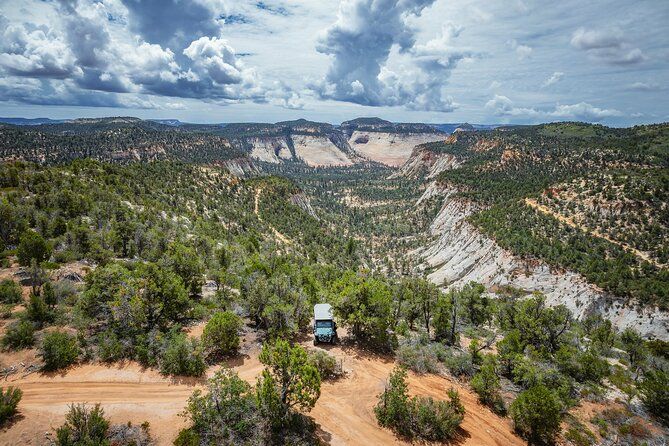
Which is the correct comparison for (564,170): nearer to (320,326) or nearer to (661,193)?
(661,193)

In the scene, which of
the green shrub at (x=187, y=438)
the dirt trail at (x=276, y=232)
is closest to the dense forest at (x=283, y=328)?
the green shrub at (x=187, y=438)

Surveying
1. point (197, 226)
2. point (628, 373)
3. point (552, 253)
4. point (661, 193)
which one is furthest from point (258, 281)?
point (661, 193)

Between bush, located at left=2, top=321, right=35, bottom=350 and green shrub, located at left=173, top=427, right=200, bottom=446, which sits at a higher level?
bush, located at left=2, top=321, right=35, bottom=350

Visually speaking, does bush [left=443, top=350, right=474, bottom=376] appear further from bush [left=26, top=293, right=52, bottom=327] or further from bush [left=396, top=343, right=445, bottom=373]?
bush [left=26, top=293, right=52, bottom=327]

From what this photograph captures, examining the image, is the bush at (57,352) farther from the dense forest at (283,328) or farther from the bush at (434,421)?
the bush at (434,421)

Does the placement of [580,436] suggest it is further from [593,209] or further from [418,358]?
[593,209]

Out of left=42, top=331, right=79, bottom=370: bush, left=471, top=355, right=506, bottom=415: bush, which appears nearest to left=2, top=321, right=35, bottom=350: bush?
left=42, top=331, right=79, bottom=370: bush
